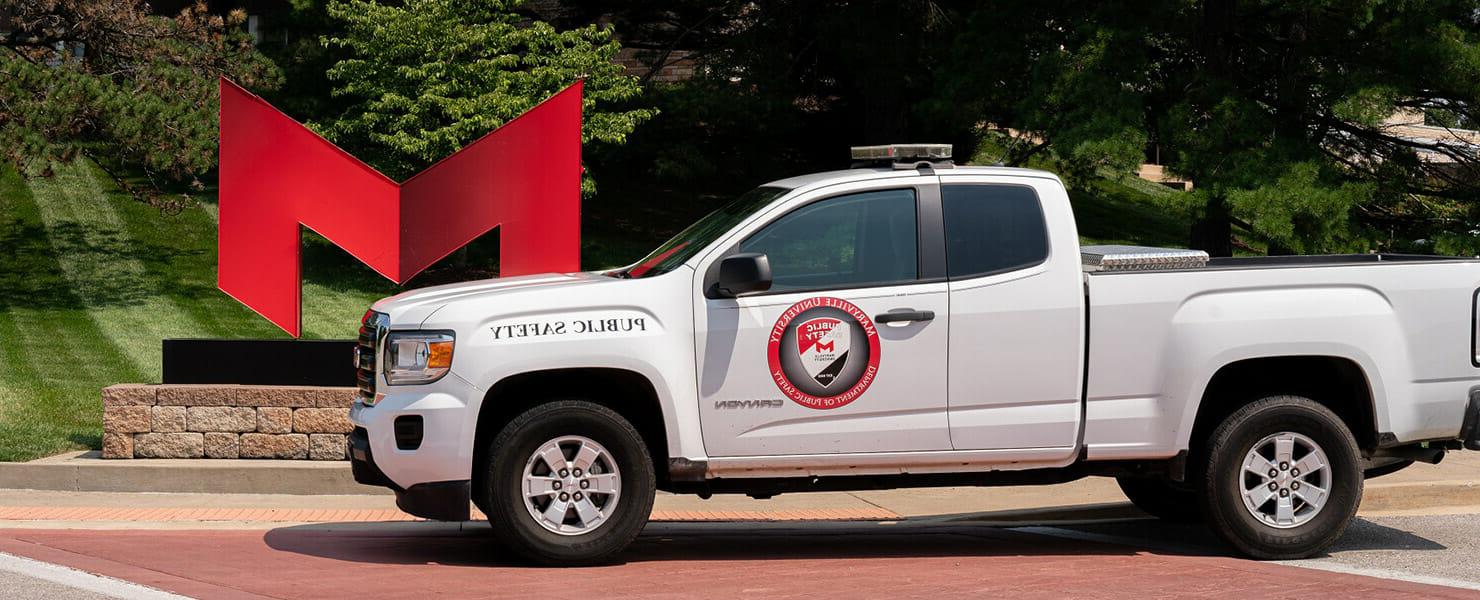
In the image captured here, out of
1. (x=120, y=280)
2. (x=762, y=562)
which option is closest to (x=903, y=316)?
(x=762, y=562)

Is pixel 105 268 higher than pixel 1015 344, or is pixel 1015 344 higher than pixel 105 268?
pixel 105 268

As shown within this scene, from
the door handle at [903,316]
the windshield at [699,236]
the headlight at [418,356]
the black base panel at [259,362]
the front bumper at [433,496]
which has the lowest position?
the front bumper at [433,496]

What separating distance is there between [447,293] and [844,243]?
2.02 m

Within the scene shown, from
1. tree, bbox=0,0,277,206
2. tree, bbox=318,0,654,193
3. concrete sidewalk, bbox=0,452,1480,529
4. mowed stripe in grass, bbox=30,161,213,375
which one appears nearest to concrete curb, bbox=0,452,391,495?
concrete sidewalk, bbox=0,452,1480,529

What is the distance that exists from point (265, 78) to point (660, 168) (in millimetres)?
6523

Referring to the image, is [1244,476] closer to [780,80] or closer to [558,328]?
[558,328]

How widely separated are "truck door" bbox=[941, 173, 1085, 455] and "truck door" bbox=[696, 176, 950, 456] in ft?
0.38

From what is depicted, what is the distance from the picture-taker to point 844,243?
788cm

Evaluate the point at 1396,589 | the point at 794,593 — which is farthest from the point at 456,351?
the point at 1396,589

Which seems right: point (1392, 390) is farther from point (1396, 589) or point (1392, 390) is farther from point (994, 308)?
point (994, 308)

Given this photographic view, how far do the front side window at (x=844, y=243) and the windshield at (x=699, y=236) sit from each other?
0.23 m

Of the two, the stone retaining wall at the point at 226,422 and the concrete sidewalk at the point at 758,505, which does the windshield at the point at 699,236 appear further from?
the stone retaining wall at the point at 226,422

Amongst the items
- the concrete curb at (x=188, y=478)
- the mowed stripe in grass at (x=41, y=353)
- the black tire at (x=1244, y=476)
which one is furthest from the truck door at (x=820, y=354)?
the mowed stripe in grass at (x=41, y=353)

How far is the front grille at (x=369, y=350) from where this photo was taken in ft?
25.1
